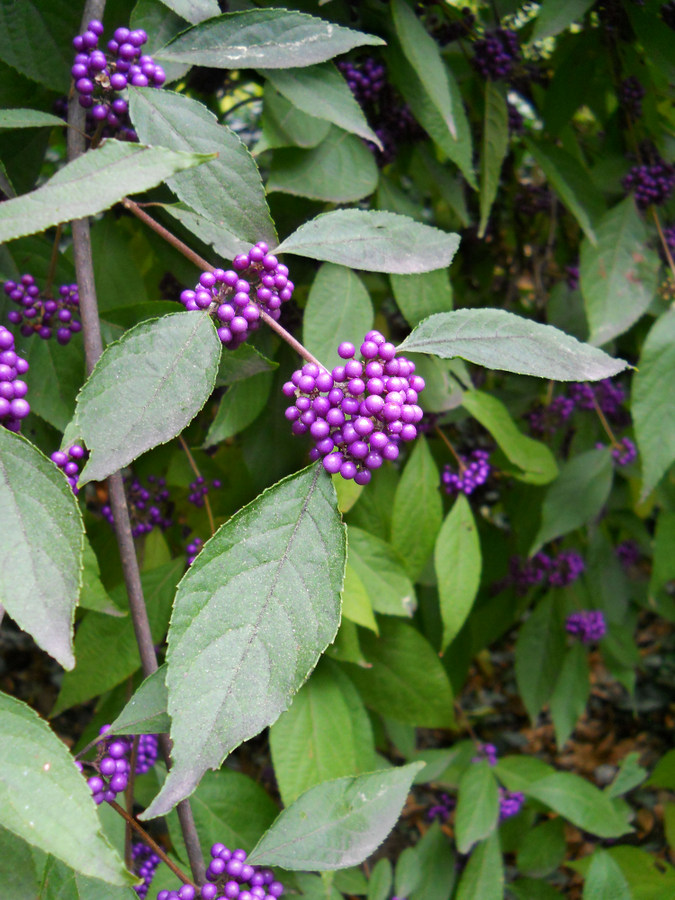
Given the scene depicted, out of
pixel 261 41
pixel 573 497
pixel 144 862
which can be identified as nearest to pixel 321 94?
pixel 261 41

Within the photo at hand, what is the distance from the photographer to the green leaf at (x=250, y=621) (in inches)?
27.6

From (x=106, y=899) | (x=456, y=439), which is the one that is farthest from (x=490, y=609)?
(x=106, y=899)

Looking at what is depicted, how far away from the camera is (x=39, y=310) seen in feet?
4.00

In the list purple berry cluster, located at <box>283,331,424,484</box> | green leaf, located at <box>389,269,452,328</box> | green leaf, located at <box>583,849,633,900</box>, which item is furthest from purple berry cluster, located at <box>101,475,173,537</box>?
green leaf, located at <box>583,849,633,900</box>

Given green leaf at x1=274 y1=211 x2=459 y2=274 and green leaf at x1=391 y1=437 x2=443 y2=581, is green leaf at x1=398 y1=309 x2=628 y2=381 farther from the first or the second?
green leaf at x1=391 y1=437 x2=443 y2=581

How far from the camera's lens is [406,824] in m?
3.68

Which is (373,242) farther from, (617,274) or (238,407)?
(617,274)

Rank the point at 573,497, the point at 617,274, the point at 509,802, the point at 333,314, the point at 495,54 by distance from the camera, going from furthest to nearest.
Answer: the point at 509,802, the point at 573,497, the point at 617,274, the point at 495,54, the point at 333,314

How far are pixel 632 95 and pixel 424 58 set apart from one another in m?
0.90

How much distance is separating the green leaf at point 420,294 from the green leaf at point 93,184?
0.85 m

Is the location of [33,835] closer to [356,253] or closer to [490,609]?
[356,253]

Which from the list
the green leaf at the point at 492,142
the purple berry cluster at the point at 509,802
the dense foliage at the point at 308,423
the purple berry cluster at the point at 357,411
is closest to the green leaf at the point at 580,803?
the dense foliage at the point at 308,423

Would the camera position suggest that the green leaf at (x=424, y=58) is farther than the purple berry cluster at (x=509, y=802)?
No

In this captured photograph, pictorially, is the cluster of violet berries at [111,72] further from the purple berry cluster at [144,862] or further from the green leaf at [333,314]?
the purple berry cluster at [144,862]
